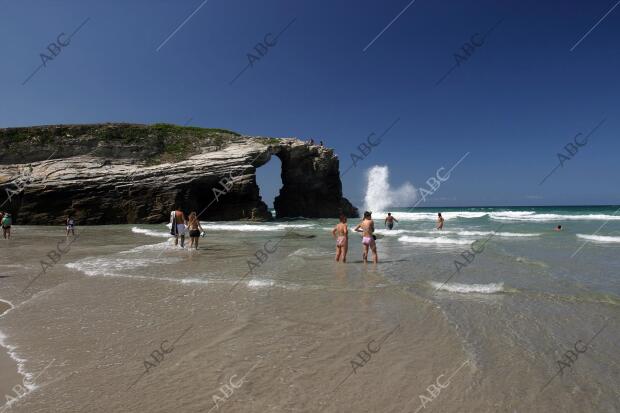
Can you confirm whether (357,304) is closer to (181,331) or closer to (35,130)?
(181,331)

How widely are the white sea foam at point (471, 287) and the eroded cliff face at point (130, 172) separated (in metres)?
30.0

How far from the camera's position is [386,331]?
4961mm

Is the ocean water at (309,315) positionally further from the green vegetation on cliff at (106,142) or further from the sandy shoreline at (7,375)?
Answer: the green vegetation on cliff at (106,142)

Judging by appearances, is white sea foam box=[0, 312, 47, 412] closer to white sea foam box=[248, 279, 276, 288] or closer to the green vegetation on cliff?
white sea foam box=[248, 279, 276, 288]

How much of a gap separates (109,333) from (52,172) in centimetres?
3632

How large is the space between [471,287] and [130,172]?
113 feet

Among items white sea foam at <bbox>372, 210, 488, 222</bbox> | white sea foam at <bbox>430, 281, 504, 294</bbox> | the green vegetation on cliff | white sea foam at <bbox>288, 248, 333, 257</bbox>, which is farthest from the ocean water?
white sea foam at <bbox>372, 210, 488, 222</bbox>

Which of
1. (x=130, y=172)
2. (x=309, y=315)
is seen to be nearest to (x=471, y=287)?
(x=309, y=315)

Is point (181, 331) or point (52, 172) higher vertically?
point (52, 172)

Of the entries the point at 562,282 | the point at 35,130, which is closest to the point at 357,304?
the point at 562,282

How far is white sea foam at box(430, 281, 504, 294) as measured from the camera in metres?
7.38

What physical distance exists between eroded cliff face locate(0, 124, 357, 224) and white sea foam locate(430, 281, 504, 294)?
1182 inches

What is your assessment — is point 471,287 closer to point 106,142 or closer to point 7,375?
point 7,375

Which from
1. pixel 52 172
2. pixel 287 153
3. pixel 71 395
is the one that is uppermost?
pixel 287 153
